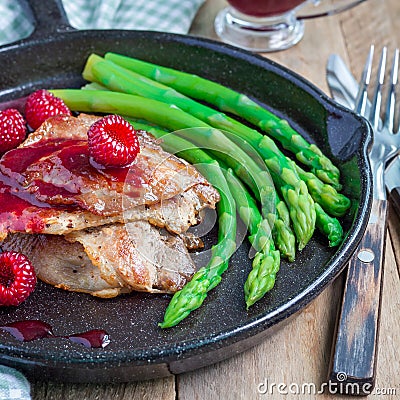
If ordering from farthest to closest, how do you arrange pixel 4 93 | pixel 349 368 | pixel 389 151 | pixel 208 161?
pixel 4 93 < pixel 389 151 < pixel 208 161 < pixel 349 368

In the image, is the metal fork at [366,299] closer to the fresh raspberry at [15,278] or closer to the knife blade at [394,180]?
the knife blade at [394,180]

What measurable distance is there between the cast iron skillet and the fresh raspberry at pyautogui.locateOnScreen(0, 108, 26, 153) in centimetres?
61

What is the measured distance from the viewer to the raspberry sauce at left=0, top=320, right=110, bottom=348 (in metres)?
2.82

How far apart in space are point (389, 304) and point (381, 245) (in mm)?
280

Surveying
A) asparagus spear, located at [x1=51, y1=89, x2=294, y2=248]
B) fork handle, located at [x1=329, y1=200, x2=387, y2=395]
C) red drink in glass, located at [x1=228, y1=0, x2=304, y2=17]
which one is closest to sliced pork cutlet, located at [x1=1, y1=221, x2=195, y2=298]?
asparagus spear, located at [x1=51, y1=89, x2=294, y2=248]

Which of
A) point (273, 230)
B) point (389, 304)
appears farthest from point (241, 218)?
point (389, 304)

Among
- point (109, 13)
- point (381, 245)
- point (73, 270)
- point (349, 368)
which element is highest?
point (109, 13)

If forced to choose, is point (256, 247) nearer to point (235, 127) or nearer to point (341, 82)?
point (235, 127)

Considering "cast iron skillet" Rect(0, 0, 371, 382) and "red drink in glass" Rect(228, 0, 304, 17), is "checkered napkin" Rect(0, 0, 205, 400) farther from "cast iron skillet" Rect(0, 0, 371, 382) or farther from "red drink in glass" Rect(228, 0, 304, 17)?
"cast iron skillet" Rect(0, 0, 371, 382)

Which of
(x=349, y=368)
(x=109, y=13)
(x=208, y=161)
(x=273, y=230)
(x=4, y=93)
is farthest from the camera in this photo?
(x=109, y=13)

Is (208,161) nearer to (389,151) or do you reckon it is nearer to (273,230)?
(273,230)

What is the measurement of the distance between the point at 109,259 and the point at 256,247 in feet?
2.29

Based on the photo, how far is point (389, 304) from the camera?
10.9 ft

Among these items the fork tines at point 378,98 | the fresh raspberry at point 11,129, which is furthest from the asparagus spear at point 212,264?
the fork tines at point 378,98
